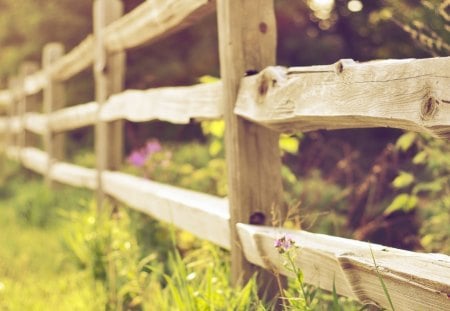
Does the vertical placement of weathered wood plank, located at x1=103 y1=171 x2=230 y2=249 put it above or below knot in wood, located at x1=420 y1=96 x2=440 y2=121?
below

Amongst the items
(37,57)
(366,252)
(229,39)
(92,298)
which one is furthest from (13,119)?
(366,252)

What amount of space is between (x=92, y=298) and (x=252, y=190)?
111cm

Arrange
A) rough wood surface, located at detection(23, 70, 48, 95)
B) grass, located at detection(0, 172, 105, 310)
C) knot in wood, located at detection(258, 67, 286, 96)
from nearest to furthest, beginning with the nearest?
1. knot in wood, located at detection(258, 67, 286, 96)
2. grass, located at detection(0, 172, 105, 310)
3. rough wood surface, located at detection(23, 70, 48, 95)

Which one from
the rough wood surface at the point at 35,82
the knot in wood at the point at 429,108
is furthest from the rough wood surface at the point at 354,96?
the rough wood surface at the point at 35,82

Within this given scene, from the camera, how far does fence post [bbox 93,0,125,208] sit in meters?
4.97

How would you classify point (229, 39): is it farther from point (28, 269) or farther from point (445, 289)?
point (28, 269)

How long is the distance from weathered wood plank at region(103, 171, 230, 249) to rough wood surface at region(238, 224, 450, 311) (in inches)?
16.3

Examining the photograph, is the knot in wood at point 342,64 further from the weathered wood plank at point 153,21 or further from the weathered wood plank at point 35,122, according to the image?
the weathered wood plank at point 35,122

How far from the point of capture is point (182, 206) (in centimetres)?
323

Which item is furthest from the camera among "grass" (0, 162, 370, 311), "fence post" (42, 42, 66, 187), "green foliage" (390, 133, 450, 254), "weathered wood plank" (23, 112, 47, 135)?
"weathered wood plank" (23, 112, 47, 135)

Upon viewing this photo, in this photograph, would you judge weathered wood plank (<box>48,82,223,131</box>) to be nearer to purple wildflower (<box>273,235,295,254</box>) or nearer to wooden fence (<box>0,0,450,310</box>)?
wooden fence (<box>0,0,450,310</box>)

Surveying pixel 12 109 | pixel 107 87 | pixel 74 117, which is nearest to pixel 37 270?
pixel 107 87

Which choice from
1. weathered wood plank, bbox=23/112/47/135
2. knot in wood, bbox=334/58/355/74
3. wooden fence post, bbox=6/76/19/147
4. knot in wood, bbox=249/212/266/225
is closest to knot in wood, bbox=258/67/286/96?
knot in wood, bbox=334/58/355/74

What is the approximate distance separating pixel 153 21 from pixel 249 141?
133 cm
